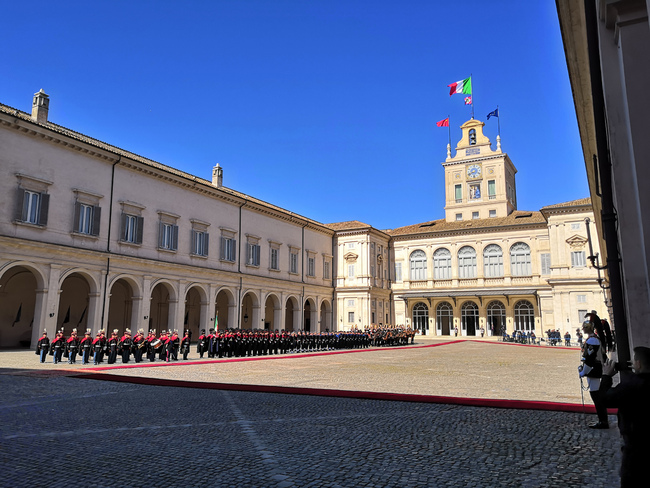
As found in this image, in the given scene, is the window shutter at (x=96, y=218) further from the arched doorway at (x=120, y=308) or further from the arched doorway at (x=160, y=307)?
the arched doorway at (x=160, y=307)

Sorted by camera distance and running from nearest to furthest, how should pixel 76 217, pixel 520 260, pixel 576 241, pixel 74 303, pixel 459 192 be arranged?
pixel 76 217 < pixel 74 303 < pixel 576 241 < pixel 520 260 < pixel 459 192

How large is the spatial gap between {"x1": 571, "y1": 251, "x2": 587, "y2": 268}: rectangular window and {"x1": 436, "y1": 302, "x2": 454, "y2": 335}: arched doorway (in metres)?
12.9

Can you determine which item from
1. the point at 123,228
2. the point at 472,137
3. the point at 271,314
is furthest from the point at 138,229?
the point at 472,137

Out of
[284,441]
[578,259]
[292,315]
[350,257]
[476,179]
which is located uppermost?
[476,179]

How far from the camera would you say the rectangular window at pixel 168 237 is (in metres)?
30.6

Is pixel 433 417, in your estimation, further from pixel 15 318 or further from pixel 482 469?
pixel 15 318

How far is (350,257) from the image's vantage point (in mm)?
48406

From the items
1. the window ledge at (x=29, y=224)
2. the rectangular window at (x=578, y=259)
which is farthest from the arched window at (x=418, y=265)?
the window ledge at (x=29, y=224)

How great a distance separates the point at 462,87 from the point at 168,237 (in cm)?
3724

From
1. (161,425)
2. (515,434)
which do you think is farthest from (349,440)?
(161,425)

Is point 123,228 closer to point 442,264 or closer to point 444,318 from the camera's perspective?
point 442,264

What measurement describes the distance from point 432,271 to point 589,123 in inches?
1628

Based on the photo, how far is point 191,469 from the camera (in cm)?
483

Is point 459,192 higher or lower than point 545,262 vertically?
higher
